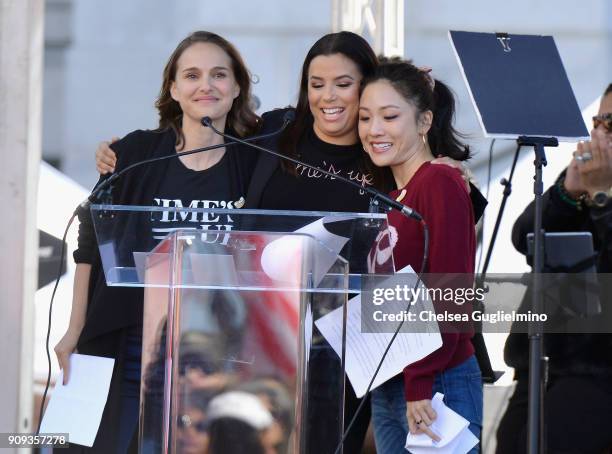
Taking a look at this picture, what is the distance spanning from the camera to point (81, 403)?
268 cm

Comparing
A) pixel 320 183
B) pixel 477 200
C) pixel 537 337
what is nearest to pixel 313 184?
pixel 320 183

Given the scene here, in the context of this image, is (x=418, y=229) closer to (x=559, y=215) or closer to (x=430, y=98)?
(x=430, y=98)

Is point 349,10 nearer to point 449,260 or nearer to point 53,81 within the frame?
point 449,260

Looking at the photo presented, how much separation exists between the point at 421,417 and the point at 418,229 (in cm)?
43

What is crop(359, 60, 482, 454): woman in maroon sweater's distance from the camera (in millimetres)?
2541

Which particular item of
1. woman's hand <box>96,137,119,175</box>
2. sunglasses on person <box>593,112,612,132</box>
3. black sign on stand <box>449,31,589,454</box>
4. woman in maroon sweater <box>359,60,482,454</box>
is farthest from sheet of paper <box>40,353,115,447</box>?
sunglasses on person <box>593,112,612,132</box>

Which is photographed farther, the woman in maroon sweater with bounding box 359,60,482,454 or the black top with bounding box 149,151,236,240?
the black top with bounding box 149,151,236,240

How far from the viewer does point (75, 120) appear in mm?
5906

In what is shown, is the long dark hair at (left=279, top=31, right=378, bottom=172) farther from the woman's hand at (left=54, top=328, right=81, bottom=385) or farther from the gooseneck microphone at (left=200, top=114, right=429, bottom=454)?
the woman's hand at (left=54, top=328, right=81, bottom=385)

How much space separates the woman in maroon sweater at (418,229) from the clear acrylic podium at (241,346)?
41cm

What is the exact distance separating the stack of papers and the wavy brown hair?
1013 mm

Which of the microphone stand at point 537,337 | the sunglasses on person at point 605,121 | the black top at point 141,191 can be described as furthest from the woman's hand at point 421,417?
the sunglasses on person at point 605,121

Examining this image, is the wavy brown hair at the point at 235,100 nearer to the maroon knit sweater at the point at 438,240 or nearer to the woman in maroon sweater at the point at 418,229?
the woman in maroon sweater at the point at 418,229

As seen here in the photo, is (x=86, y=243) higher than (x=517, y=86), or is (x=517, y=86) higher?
(x=517, y=86)
